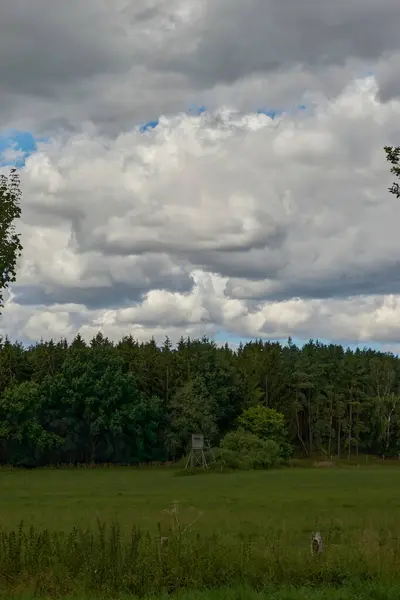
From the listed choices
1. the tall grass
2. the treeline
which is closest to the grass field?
the tall grass

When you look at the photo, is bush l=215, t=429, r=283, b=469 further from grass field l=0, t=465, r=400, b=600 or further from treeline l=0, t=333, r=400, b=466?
grass field l=0, t=465, r=400, b=600

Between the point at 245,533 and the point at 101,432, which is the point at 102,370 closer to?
the point at 101,432

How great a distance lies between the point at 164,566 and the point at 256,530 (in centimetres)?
1149

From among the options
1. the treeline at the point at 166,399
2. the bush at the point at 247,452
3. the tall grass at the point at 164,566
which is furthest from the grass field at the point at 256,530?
the treeline at the point at 166,399

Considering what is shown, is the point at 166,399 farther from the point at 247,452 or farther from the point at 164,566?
the point at 164,566

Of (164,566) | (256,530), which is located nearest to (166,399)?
(256,530)

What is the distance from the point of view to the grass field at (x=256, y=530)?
48.5 ft

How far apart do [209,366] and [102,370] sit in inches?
708

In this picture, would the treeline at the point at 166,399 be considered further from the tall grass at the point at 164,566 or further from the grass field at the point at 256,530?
the tall grass at the point at 164,566

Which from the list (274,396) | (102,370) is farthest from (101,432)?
(274,396)

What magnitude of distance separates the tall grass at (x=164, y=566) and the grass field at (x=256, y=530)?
0.03 metres

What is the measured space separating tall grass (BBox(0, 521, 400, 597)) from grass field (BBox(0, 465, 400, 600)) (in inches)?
1.1

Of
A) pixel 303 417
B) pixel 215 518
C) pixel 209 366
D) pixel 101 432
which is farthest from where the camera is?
pixel 303 417

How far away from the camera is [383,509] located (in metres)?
36.3
